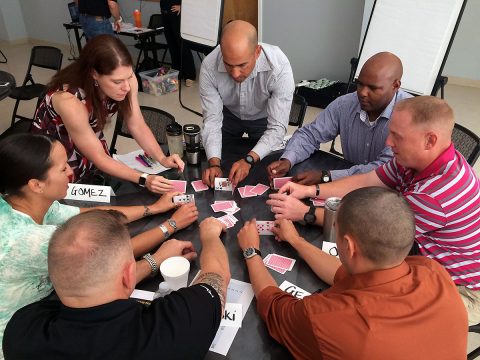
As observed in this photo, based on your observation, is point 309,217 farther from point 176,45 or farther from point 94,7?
point 94,7

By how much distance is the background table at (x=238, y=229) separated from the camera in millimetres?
1081

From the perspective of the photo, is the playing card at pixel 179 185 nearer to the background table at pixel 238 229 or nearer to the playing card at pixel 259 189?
the background table at pixel 238 229

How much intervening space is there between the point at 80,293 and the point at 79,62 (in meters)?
1.35

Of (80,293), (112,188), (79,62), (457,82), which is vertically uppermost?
(79,62)

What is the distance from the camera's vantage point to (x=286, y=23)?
17.1 ft

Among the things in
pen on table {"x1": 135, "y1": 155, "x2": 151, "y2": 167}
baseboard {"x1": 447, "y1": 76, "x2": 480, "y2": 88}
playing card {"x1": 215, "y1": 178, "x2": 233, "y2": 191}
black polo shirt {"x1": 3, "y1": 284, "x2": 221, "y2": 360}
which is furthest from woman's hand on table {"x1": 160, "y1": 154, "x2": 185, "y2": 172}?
baseboard {"x1": 447, "y1": 76, "x2": 480, "y2": 88}

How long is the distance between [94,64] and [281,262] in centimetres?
132

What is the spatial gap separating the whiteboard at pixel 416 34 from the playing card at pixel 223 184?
2287 mm

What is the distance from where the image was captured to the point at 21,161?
124 centimetres

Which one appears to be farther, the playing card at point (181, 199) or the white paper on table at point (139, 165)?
the white paper on table at point (139, 165)

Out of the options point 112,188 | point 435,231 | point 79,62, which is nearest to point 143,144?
point 112,188

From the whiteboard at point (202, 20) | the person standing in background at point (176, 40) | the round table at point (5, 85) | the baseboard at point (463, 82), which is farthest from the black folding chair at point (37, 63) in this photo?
the baseboard at point (463, 82)

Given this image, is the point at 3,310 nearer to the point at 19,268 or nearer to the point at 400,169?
the point at 19,268

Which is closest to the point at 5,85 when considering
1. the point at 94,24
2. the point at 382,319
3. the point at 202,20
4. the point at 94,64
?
the point at 202,20
